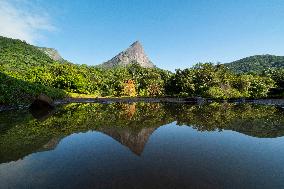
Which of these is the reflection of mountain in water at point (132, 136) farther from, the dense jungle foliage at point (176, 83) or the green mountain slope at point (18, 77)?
the dense jungle foliage at point (176, 83)

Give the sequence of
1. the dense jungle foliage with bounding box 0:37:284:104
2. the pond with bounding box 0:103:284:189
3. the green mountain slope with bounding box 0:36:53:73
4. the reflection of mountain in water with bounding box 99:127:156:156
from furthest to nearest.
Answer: the green mountain slope with bounding box 0:36:53:73
the dense jungle foliage with bounding box 0:37:284:104
the reflection of mountain in water with bounding box 99:127:156:156
the pond with bounding box 0:103:284:189

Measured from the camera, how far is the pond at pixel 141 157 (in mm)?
8125

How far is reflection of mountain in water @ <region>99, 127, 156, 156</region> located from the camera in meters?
12.9

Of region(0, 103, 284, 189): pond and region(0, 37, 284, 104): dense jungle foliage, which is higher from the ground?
region(0, 37, 284, 104): dense jungle foliage

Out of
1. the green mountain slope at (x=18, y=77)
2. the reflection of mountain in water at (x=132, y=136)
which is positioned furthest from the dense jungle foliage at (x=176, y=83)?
the reflection of mountain in water at (x=132, y=136)

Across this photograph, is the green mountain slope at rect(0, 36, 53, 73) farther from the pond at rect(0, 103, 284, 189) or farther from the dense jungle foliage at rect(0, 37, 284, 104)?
the pond at rect(0, 103, 284, 189)

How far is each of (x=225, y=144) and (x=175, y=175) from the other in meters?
5.55

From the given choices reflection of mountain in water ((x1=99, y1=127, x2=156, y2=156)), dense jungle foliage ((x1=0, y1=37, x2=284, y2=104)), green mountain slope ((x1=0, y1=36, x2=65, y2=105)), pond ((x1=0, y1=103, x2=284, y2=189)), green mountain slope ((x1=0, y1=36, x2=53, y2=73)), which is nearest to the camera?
pond ((x1=0, y1=103, x2=284, y2=189))

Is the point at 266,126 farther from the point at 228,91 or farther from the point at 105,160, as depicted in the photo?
the point at 228,91

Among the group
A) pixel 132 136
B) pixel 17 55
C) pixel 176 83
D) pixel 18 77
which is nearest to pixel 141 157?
pixel 132 136

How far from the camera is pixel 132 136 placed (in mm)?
15508

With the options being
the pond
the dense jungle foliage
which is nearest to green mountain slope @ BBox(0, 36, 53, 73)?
the dense jungle foliage

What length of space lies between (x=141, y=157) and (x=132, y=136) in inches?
183

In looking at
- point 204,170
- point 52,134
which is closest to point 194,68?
point 52,134
